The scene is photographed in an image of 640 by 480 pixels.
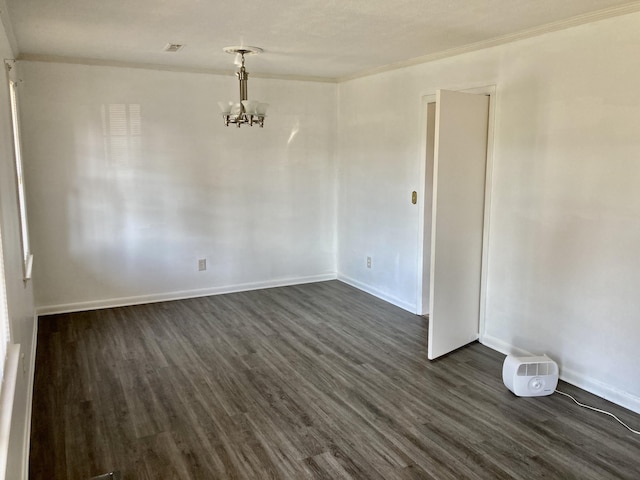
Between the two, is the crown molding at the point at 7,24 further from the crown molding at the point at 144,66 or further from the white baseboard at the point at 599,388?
the white baseboard at the point at 599,388

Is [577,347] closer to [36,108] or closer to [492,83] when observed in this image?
[492,83]

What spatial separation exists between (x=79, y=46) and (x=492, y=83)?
3.28 metres

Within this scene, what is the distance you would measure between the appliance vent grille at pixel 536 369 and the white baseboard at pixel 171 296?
319 cm

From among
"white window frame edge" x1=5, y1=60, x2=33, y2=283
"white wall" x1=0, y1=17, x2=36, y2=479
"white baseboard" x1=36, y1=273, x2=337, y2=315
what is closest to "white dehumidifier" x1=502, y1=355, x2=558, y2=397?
"white wall" x1=0, y1=17, x2=36, y2=479

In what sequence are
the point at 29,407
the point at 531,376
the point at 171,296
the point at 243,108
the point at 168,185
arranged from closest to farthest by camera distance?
1. the point at 29,407
2. the point at 531,376
3. the point at 243,108
4. the point at 168,185
5. the point at 171,296

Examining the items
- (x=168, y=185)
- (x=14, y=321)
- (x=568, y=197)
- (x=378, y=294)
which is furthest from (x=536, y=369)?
(x=168, y=185)

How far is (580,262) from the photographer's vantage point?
329 centimetres

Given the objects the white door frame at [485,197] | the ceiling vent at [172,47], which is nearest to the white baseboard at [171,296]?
the white door frame at [485,197]

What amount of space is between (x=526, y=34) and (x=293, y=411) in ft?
9.66

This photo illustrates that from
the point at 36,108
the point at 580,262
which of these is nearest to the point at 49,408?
the point at 36,108

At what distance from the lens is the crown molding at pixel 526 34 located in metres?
2.93

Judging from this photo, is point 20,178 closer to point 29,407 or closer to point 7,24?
point 7,24

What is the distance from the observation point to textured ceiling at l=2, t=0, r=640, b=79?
288 cm

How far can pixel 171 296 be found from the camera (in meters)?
5.34
